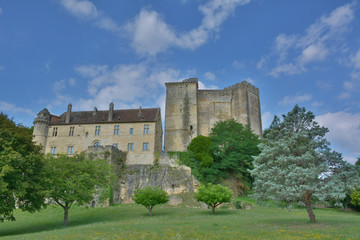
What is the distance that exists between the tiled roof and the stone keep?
577 cm

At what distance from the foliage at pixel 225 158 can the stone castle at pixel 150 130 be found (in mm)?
2052

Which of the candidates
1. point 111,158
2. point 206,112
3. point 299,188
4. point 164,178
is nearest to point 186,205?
point 164,178

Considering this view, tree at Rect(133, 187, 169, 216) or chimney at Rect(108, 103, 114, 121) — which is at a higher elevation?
chimney at Rect(108, 103, 114, 121)

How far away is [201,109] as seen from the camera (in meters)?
61.7

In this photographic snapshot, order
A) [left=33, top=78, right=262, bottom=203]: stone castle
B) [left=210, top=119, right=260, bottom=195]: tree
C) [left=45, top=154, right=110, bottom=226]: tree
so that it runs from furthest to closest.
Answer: [left=33, top=78, right=262, bottom=203]: stone castle → [left=210, top=119, right=260, bottom=195]: tree → [left=45, top=154, right=110, bottom=226]: tree

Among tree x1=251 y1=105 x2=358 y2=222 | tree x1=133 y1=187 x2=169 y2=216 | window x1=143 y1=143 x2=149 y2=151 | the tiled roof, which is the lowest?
tree x1=133 y1=187 x2=169 y2=216

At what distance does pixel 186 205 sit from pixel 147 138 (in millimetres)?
17365

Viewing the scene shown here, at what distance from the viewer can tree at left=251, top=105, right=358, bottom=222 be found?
18.3m

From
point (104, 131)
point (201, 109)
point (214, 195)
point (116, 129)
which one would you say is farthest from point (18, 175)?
point (201, 109)

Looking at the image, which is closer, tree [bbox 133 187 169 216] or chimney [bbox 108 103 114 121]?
tree [bbox 133 187 169 216]

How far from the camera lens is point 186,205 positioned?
36.5m

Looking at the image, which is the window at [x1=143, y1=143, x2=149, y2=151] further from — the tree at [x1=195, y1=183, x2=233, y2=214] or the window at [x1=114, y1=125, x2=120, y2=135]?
the tree at [x1=195, y1=183, x2=233, y2=214]

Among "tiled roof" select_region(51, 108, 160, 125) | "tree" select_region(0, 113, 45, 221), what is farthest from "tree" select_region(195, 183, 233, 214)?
Result: "tiled roof" select_region(51, 108, 160, 125)

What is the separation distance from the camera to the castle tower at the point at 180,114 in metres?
56.8
